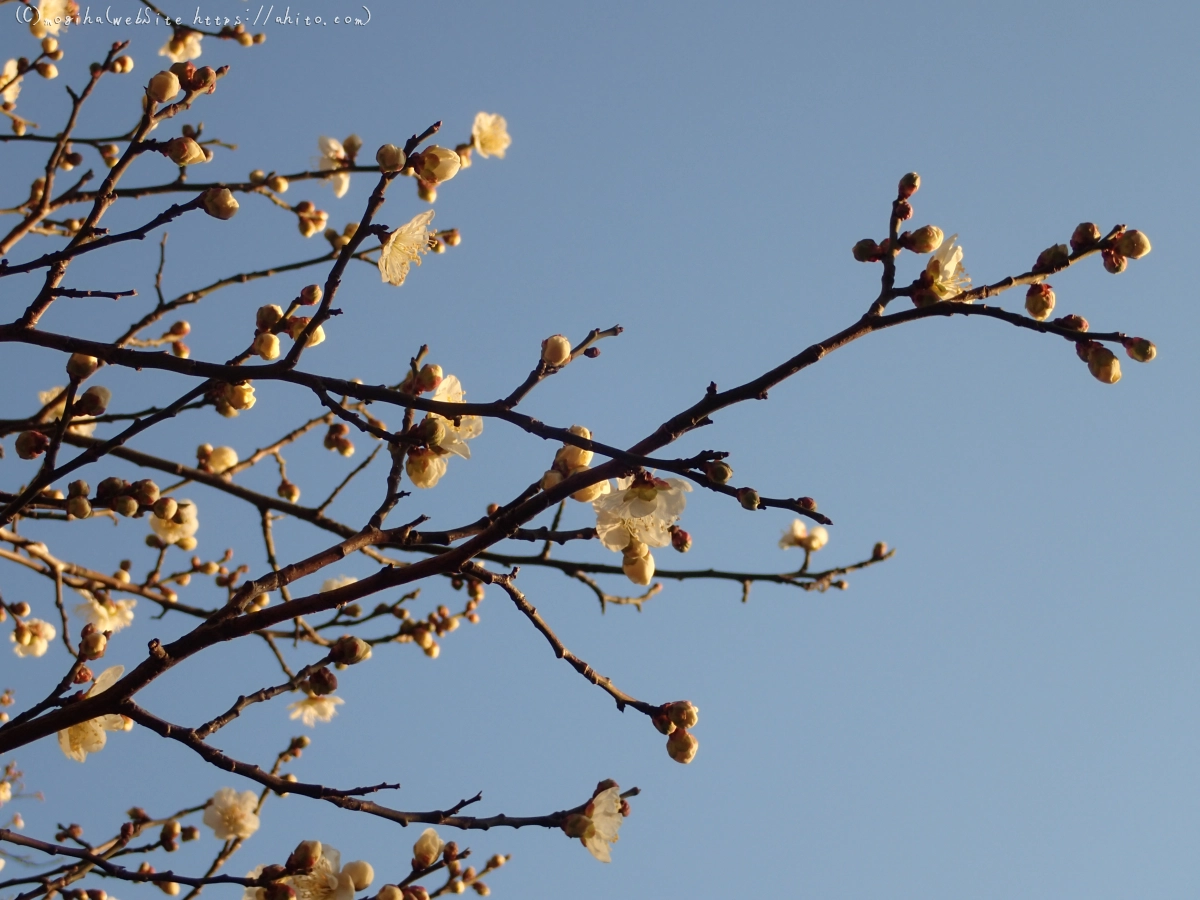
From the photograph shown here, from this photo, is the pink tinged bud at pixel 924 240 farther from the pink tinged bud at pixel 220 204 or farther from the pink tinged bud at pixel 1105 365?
the pink tinged bud at pixel 220 204

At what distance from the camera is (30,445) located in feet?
8.14

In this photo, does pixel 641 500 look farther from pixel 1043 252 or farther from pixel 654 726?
pixel 1043 252

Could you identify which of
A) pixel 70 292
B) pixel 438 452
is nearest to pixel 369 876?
pixel 438 452

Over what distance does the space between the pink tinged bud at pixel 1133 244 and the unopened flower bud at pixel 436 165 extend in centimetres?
157

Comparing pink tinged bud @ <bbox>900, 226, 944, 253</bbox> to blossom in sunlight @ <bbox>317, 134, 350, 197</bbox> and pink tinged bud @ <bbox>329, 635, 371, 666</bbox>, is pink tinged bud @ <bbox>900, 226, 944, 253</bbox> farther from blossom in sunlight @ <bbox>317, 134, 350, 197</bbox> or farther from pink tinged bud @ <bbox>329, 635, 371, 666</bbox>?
blossom in sunlight @ <bbox>317, 134, 350, 197</bbox>

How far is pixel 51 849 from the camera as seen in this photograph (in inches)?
79.4

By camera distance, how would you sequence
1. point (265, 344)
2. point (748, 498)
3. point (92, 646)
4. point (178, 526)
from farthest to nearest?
1. point (178, 526)
2. point (265, 344)
3. point (92, 646)
4. point (748, 498)

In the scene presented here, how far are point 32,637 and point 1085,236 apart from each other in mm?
3848

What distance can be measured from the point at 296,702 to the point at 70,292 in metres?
2.16

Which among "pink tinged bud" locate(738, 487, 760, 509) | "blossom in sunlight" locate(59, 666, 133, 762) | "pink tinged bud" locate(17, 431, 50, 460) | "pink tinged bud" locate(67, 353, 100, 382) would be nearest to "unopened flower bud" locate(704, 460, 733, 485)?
"pink tinged bud" locate(738, 487, 760, 509)

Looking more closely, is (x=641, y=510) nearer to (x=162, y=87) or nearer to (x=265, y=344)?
(x=265, y=344)

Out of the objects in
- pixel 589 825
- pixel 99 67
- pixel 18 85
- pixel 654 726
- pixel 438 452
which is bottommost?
pixel 589 825

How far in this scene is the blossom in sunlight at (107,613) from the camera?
3.55 metres

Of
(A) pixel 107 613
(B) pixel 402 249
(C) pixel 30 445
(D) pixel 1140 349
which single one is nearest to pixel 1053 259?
(D) pixel 1140 349
